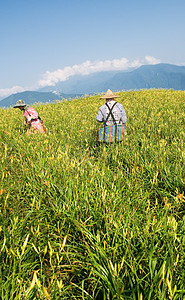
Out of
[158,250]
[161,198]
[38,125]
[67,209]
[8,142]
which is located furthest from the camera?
[38,125]

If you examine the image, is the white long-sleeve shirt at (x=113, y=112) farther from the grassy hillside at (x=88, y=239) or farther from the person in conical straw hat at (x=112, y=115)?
the grassy hillside at (x=88, y=239)

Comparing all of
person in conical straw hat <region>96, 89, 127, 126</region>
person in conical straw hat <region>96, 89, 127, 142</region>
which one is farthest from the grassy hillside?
person in conical straw hat <region>96, 89, 127, 126</region>

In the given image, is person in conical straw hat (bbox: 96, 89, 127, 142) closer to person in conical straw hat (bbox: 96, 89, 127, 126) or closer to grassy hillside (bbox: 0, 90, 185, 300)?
person in conical straw hat (bbox: 96, 89, 127, 126)

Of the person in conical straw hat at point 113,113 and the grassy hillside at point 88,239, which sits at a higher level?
the person in conical straw hat at point 113,113

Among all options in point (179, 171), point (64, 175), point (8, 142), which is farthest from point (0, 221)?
point (8, 142)

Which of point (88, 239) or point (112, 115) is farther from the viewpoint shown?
point (112, 115)

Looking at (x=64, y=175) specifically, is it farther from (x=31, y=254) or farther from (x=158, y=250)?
(x=158, y=250)

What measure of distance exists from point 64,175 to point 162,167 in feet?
5.26

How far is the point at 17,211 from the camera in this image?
98.7 inches

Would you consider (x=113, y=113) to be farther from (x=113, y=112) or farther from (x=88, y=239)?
(x=88, y=239)

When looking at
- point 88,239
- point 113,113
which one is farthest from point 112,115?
point 88,239

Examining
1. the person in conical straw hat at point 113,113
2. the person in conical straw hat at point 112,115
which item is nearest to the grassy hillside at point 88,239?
the person in conical straw hat at point 112,115

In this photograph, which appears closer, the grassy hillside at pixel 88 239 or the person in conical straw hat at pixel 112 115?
the grassy hillside at pixel 88 239

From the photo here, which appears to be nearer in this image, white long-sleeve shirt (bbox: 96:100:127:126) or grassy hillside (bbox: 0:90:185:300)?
grassy hillside (bbox: 0:90:185:300)
